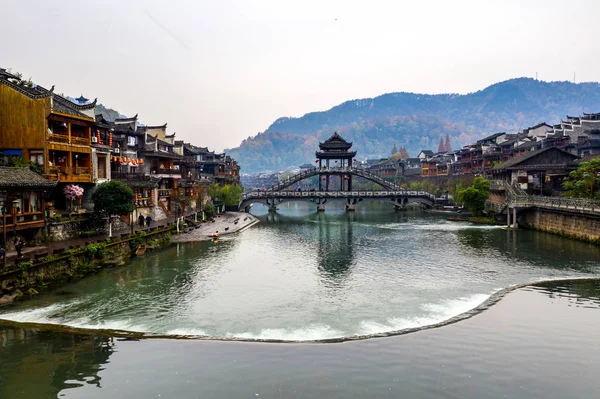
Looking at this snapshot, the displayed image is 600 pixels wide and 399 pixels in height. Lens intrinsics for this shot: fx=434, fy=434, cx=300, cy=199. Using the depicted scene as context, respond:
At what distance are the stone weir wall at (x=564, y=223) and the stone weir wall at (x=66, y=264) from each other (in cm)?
4474

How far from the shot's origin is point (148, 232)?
45.2m

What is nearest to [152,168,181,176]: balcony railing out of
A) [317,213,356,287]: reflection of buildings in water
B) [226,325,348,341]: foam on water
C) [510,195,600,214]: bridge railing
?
[317,213,356,287]: reflection of buildings in water

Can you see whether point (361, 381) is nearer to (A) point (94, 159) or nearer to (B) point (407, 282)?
(B) point (407, 282)

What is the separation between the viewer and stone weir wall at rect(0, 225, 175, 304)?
2594 centimetres

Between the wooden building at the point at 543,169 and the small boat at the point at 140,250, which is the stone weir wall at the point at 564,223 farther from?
the small boat at the point at 140,250

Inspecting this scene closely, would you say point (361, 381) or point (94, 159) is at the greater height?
point (94, 159)

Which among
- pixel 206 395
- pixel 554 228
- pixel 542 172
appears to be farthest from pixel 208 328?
pixel 542 172

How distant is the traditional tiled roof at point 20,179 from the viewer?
2867 cm

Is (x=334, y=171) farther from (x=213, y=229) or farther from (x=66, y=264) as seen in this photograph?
(x=66, y=264)

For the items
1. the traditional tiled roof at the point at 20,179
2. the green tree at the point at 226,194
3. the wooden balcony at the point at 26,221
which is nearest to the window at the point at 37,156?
the traditional tiled roof at the point at 20,179

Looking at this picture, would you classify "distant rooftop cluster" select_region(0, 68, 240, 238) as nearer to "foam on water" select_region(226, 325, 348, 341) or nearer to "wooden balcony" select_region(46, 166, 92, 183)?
"wooden balcony" select_region(46, 166, 92, 183)

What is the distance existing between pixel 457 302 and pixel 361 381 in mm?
12230

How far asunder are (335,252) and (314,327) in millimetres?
24548

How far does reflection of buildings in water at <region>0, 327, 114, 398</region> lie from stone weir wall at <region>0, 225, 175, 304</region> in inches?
220
